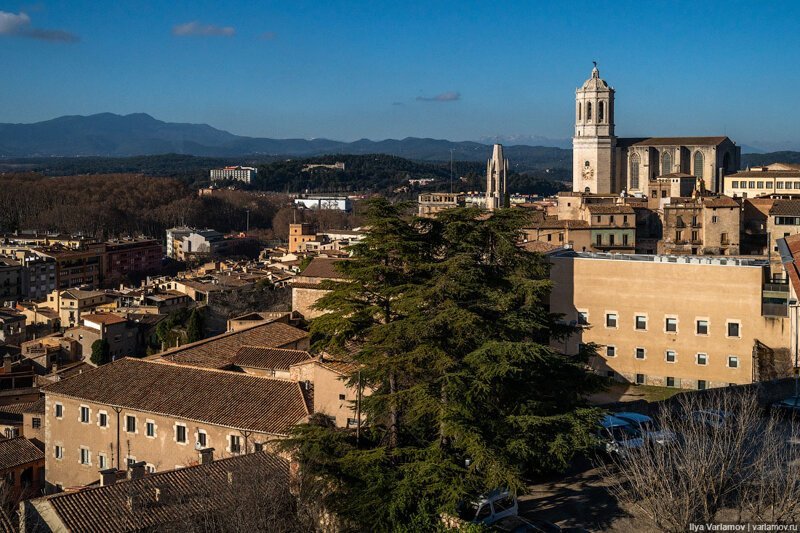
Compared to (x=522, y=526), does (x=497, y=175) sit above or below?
above

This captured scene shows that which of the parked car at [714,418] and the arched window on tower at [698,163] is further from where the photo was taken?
the arched window on tower at [698,163]

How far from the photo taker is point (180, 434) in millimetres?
16234

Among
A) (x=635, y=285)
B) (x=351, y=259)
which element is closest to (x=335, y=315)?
(x=351, y=259)

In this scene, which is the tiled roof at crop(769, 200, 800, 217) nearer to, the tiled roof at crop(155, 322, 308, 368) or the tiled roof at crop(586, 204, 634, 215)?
the tiled roof at crop(586, 204, 634, 215)

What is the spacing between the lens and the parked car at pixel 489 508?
1086cm

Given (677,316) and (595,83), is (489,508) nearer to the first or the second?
(677,316)

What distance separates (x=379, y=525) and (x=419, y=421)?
Answer: 1764mm

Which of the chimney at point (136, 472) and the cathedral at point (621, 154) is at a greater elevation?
the cathedral at point (621, 154)

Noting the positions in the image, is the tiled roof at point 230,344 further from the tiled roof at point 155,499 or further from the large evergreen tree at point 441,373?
the large evergreen tree at point 441,373

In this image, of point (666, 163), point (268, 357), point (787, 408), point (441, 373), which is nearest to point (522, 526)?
point (441, 373)

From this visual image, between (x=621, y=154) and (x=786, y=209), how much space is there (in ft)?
88.2

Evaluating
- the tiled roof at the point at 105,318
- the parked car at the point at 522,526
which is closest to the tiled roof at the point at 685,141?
the tiled roof at the point at 105,318

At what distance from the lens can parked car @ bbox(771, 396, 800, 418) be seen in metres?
14.9

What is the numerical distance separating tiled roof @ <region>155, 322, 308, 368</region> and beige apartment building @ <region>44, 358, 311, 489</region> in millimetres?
1221
